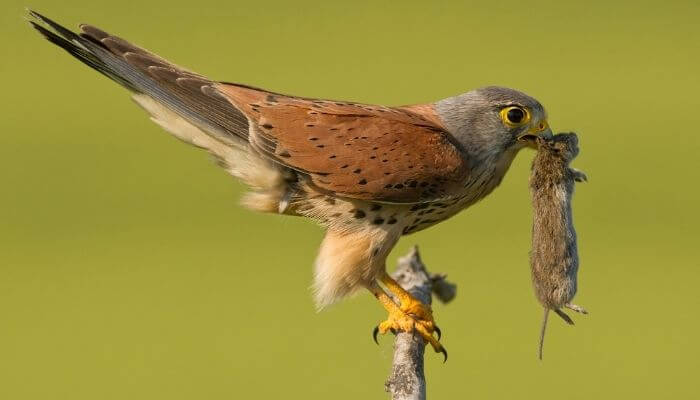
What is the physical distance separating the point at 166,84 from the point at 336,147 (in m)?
0.70

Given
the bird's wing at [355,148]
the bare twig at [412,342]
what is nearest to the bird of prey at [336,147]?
the bird's wing at [355,148]

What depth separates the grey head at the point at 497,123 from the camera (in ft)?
14.8

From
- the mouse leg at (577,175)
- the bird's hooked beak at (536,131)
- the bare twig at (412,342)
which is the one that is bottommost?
the bare twig at (412,342)

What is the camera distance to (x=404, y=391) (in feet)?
12.4

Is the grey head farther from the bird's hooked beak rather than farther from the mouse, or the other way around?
the mouse

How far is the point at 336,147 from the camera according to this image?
429cm

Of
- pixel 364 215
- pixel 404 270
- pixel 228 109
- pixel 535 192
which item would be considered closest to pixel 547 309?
pixel 535 192

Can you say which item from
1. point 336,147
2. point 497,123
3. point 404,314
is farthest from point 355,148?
point 404,314

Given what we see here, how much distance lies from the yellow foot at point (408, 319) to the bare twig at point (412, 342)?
37 millimetres

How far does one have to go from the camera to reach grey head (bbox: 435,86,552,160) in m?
4.51

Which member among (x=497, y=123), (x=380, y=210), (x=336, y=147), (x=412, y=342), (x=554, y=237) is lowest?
(x=412, y=342)

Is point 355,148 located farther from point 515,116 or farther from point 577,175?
point 577,175

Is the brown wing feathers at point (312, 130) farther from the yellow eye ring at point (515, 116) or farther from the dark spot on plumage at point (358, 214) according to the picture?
the yellow eye ring at point (515, 116)

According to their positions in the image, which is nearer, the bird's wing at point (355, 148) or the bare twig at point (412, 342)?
the bare twig at point (412, 342)
